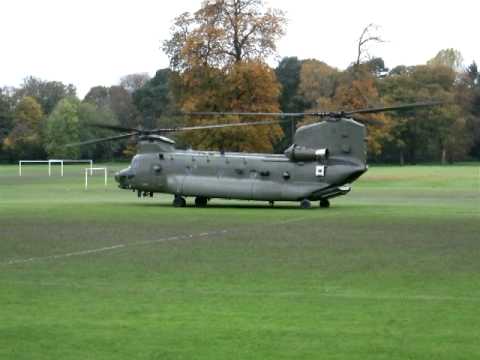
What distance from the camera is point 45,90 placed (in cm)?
18500

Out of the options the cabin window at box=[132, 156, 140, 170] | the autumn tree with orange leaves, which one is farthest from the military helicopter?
the autumn tree with orange leaves

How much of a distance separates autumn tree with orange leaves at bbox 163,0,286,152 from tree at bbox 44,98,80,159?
62.3 meters

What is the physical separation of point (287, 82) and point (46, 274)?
118m

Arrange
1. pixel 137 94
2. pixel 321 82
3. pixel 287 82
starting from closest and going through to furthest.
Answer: pixel 321 82
pixel 287 82
pixel 137 94

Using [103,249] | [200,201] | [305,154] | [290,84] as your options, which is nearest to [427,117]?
[290,84]

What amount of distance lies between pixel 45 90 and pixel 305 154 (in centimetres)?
15314

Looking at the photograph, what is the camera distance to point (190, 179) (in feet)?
127

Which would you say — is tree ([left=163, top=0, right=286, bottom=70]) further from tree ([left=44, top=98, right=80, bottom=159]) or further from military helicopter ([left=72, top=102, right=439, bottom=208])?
tree ([left=44, top=98, right=80, bottom=159])

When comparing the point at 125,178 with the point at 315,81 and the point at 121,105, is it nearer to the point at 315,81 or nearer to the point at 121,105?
the point at 315,81

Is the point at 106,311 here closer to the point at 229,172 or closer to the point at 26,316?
the point at 26,316

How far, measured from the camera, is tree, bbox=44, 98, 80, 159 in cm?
13238

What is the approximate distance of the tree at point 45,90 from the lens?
177425 millimetres

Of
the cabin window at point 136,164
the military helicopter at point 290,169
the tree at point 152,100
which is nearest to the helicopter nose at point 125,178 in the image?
the cabin window at point 136,164

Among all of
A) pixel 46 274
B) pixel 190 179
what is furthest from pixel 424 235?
pixel 190 179
